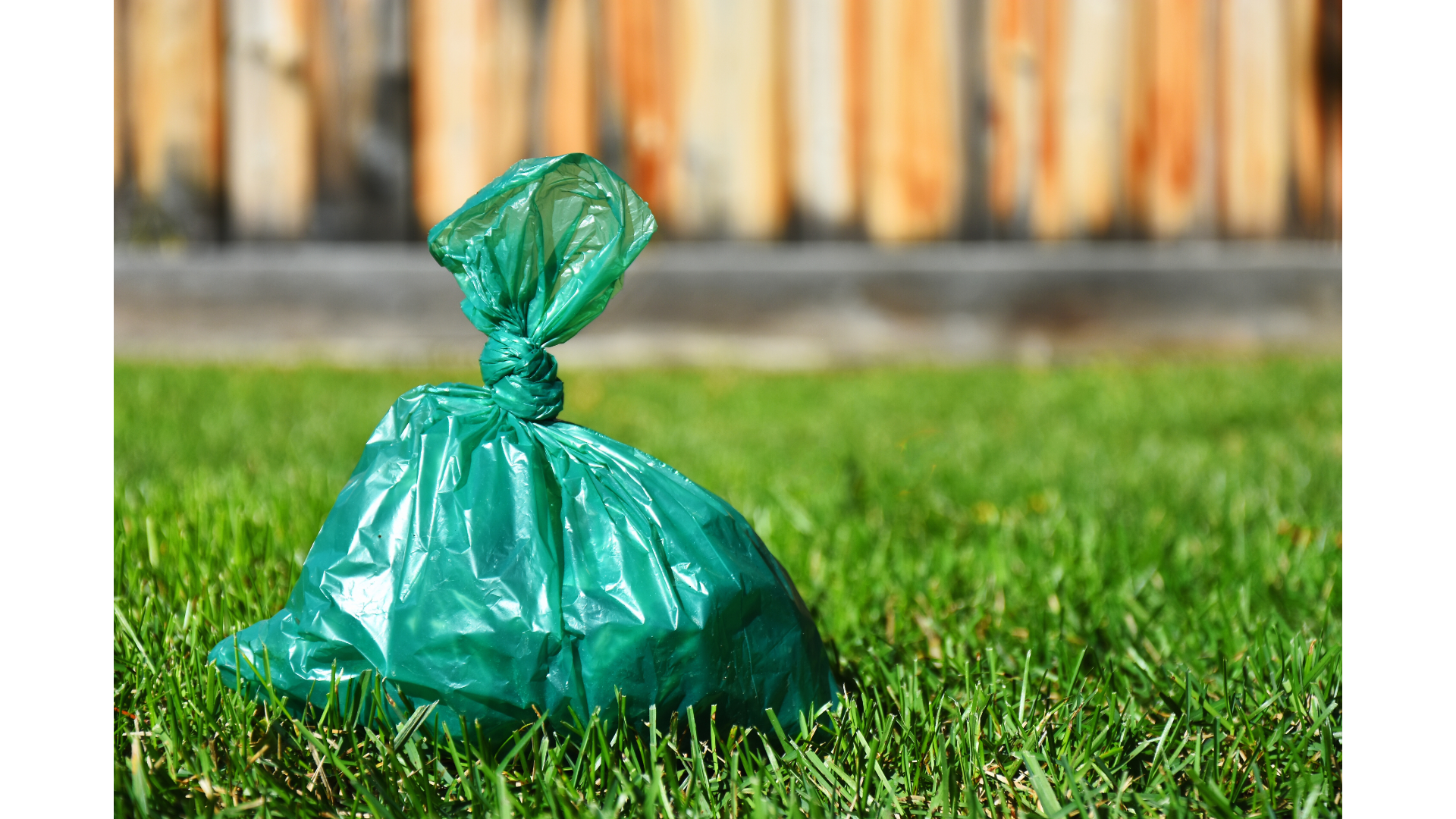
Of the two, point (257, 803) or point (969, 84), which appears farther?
point (969, 84)

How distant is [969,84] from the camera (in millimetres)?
4441

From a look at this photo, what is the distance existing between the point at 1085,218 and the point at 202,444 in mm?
3532

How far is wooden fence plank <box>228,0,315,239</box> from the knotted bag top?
3664mm

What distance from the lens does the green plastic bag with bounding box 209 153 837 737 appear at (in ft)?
3.15

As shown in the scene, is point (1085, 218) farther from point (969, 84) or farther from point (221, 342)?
point (221, 342)

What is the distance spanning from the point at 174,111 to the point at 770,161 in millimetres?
2386

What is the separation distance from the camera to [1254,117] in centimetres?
452

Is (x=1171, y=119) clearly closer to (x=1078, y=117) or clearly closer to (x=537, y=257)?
(x=1078, y=117)

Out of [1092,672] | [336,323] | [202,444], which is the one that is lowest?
[1092,672]

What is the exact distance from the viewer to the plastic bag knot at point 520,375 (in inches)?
41.8

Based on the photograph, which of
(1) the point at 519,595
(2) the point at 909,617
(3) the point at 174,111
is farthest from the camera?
(3) the point at 174,111

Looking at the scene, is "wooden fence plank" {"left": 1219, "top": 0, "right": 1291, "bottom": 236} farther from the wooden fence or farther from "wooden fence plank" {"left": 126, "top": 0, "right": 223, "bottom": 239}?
"wooden fence plank" {"left": 126, "top": 0, "right": 223, "bottom": 239}

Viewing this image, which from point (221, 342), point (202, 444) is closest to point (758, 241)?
point (221, 342)

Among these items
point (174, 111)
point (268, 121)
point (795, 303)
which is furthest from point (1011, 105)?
point (174, 111)
